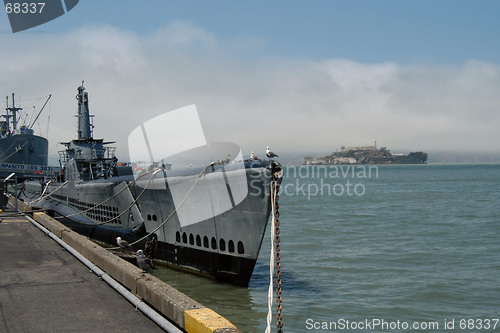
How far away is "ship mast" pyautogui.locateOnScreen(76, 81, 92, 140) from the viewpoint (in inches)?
1171

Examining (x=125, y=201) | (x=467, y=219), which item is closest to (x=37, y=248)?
(x=125, y=201)

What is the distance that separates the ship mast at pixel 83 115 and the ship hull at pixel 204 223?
34.1 feet

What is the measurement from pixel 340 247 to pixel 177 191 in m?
9.72

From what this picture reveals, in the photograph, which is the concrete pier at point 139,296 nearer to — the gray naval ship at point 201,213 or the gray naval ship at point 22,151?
the gray naval ship at point 201,213

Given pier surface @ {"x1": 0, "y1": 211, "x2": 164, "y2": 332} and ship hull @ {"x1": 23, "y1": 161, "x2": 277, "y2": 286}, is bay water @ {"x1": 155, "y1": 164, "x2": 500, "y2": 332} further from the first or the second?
pier surface @ {"x1": 0, "y1": 211, "x2": 164, "y2": 332}

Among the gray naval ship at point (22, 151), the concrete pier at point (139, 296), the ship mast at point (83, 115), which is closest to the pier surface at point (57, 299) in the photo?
the concrete pier at point (139, 296)

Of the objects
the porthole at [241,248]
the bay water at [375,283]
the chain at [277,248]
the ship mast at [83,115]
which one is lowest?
the bay water at [375,283]

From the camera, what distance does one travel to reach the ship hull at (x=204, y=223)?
12289 millimetres

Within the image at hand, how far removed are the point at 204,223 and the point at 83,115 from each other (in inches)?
735

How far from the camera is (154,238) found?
16.6 m

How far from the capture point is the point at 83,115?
98.0 feet

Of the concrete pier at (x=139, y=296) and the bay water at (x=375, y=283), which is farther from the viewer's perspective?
the bay water at (x=375, y=283)

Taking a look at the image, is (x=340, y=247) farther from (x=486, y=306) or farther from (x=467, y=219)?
(x=467, y=219)

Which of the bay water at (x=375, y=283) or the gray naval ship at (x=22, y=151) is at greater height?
the gray naval ship at (x=22, y=151)
